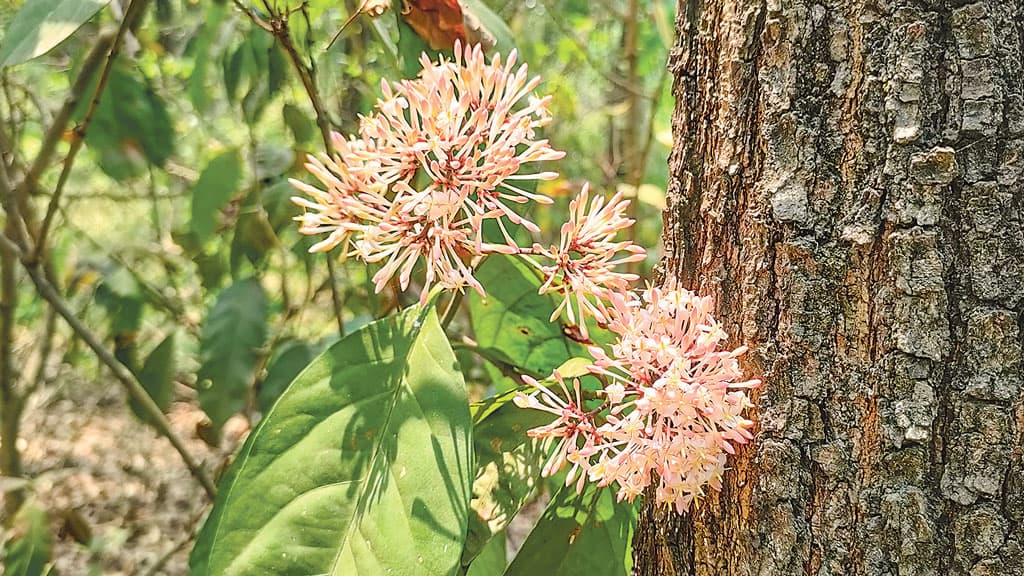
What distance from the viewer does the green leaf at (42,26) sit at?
78 cm

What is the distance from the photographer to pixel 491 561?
871 millimetres

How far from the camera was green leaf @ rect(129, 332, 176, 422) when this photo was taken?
1.53m

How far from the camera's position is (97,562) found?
6.68 feet

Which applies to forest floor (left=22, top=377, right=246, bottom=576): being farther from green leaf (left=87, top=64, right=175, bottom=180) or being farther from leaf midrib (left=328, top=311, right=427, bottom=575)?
leaf midrib (left=328, top=311, right=427, bottom=575)

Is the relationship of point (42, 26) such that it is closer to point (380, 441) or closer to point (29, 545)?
point (380, 441)

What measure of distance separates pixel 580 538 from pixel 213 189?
112 centimetres

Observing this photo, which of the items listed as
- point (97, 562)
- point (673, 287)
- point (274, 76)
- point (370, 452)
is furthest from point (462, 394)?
point (97, 562)

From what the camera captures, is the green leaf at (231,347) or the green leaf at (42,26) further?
the green leaf at (231,347)

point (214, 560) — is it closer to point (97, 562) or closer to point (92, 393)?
point (97, 562)

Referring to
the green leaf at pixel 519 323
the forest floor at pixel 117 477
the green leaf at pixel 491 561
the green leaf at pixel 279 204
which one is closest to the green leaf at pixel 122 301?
the green leaf at pixel 279 204

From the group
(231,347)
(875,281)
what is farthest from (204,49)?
(875,281)

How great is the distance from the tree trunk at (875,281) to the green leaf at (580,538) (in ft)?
0.41

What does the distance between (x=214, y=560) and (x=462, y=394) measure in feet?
0.75

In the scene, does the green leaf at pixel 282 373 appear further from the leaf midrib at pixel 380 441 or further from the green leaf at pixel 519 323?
the leaf midrib at pixel 380 441
